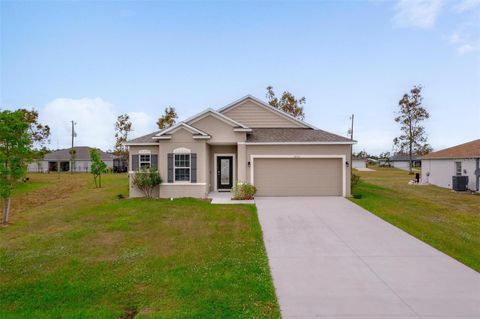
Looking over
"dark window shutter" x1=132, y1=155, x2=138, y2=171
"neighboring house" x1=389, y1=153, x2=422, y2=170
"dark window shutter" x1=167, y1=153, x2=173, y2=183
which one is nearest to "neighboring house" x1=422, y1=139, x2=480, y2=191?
"dark window shutter" x1=167, y1=153, x2=173, y2=183

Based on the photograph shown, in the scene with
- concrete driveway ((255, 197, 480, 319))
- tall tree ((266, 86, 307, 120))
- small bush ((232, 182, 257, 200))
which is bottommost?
concrete driveway ((255, 197, 480, 319))

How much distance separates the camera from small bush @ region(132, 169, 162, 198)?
606 inches

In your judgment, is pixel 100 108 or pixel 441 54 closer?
pixel 441 54

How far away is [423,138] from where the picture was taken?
42.7 metres

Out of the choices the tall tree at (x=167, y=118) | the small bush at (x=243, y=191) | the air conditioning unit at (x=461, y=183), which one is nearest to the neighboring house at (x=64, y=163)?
the tall tree at (x=167, y=118)

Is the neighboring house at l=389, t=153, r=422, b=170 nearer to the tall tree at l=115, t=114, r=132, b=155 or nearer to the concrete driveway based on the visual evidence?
the tall tree at l=115, t=114, r=132, b=155

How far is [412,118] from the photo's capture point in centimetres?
4278

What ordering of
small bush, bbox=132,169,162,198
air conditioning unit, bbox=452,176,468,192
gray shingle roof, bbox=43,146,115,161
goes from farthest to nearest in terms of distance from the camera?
gray shingle roof, bbox=43,146,115,161
air conditioning unit, bbox=452,176,468,192
small bush, bbox=132,169,162,198

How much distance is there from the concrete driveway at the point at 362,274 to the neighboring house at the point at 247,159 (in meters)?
5.75

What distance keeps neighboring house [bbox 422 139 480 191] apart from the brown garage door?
1186cm

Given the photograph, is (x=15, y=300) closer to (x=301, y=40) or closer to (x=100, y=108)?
(x=301, y=40)

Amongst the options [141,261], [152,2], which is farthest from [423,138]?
[141,261]

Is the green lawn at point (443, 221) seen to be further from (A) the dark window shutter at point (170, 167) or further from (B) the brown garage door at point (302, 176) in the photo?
(A) the dark window shutter at point (170, 167)

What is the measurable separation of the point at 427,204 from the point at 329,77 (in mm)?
9969
